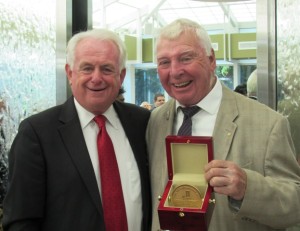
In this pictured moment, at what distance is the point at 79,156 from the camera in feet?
5.61

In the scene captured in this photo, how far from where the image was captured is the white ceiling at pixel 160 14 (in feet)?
42.9

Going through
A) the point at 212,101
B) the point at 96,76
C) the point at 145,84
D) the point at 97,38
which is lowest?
the point at 212,101

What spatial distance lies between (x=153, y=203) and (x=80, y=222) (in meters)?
0.34

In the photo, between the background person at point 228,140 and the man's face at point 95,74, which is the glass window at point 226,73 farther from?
the man's face at point 95,74

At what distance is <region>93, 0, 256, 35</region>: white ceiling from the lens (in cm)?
1309

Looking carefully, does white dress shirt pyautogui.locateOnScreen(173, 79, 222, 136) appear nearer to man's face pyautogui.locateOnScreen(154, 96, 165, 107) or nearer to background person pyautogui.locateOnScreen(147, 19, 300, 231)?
background person pyautogui.locateOnScreen(147, 19, 300, 231)

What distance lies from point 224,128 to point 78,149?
61 centimetres

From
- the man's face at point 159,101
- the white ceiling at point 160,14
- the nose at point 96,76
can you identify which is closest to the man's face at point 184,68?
the nose at point 96,76

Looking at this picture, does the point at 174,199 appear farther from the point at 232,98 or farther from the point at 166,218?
the point at 232,98

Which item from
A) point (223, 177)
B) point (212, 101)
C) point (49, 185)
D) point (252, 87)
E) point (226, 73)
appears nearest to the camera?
point (223, 177)

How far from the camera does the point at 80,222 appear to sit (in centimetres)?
167

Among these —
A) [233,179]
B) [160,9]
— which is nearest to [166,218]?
[233,179]

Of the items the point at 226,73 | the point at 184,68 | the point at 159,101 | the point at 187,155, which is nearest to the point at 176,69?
the point at 184,68

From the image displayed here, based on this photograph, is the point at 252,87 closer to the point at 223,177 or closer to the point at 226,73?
the point at 223,177
